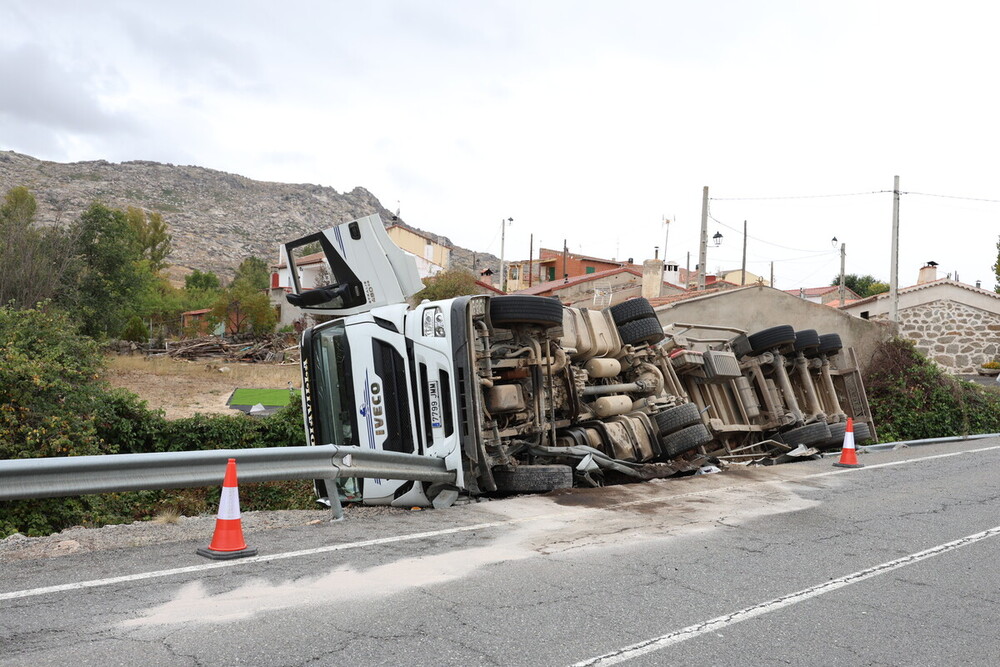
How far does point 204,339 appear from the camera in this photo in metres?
48.3

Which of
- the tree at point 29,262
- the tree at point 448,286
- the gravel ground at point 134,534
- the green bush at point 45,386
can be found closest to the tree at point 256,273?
the tree at point 448,286

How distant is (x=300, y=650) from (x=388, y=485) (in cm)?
420

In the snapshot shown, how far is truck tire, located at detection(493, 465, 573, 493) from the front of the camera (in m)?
7.72

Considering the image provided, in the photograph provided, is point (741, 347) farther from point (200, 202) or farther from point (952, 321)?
point (200, 202)

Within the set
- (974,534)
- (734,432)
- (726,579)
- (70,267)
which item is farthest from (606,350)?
(70,267)

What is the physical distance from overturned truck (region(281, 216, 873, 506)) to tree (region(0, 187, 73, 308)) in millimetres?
27978

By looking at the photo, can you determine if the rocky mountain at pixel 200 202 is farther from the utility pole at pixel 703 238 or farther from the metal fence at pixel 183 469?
the metal fence at pixel 183 469

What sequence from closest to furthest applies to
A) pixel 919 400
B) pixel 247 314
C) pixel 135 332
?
pixel 919 400 < pixel 135 332 < pixel 247 314

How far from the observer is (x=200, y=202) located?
148750mm

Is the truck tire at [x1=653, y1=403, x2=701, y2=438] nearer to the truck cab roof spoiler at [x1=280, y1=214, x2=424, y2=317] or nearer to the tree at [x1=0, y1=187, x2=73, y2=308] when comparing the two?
the truck cab roof spoiler at [x1=280, y1=214, x2=424, y2=317]

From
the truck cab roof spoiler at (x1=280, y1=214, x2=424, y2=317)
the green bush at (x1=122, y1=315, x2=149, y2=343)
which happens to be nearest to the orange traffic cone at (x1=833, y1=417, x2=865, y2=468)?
the truck cab roof spoiler at (x1=280, y1=214, x2=424, y2=317)

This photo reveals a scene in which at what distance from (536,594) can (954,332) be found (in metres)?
29.4

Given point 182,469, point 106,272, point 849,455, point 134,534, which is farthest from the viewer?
point 106,272

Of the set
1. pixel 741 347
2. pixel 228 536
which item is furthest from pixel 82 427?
pixel 741 347
